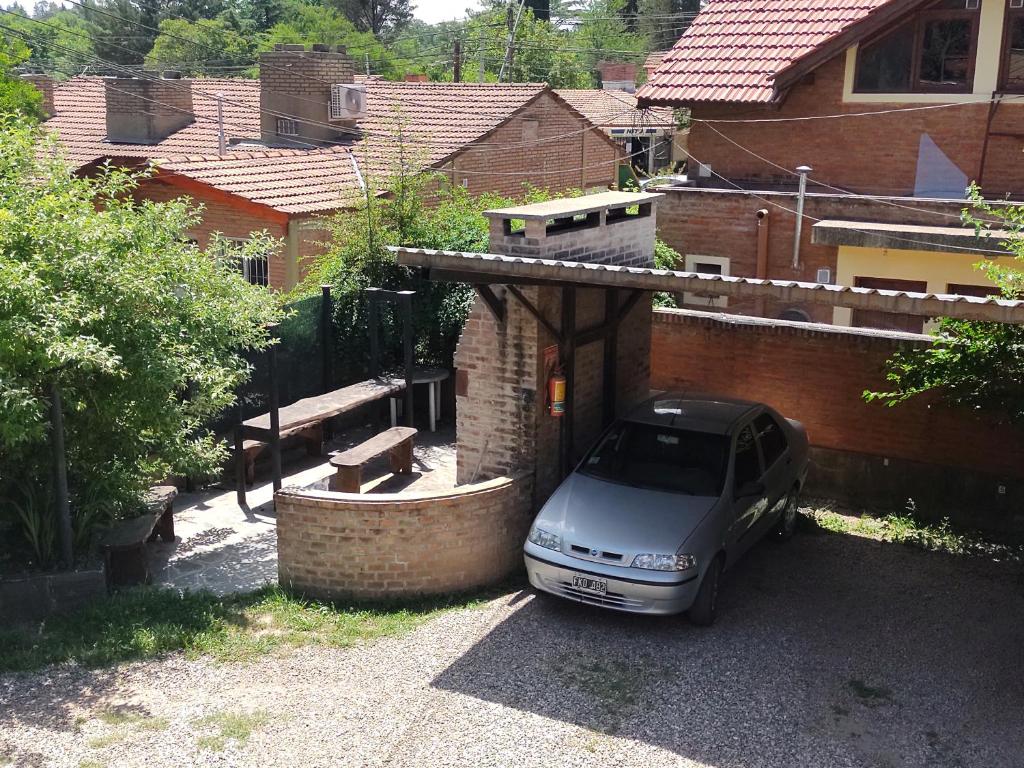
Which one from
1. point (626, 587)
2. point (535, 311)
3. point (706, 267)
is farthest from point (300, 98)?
point (626, 587)

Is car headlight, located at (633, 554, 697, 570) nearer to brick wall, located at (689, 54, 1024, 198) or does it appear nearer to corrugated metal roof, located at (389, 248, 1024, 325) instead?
corrugated metal roof, located at (389, 248, 1024, 325)

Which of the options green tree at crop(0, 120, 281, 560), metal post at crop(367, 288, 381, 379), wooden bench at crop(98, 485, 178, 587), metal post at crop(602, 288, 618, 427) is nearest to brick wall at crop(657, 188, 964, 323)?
metal post at crop(367, 288, 381, 379)

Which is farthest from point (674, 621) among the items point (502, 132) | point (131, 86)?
point (131, 86)

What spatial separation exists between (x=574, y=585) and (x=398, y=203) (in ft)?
27.7

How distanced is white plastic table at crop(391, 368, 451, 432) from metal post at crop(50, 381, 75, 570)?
209 inches

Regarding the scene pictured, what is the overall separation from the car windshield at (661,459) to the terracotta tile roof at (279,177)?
9.26 m

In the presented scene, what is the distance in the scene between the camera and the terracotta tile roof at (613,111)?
37500mm

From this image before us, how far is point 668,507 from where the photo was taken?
9.11 meters

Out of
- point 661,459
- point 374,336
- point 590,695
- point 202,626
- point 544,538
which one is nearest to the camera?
point 590,695

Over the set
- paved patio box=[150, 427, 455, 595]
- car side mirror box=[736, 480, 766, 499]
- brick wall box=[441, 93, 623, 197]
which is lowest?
paved patio box=[150, 427, 455, 595]

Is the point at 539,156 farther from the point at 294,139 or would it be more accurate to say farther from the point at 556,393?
the point at 556,393

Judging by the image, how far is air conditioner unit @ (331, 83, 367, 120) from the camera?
23.2m

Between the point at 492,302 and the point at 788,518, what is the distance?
12.1ft

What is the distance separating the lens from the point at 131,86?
24.0 m
